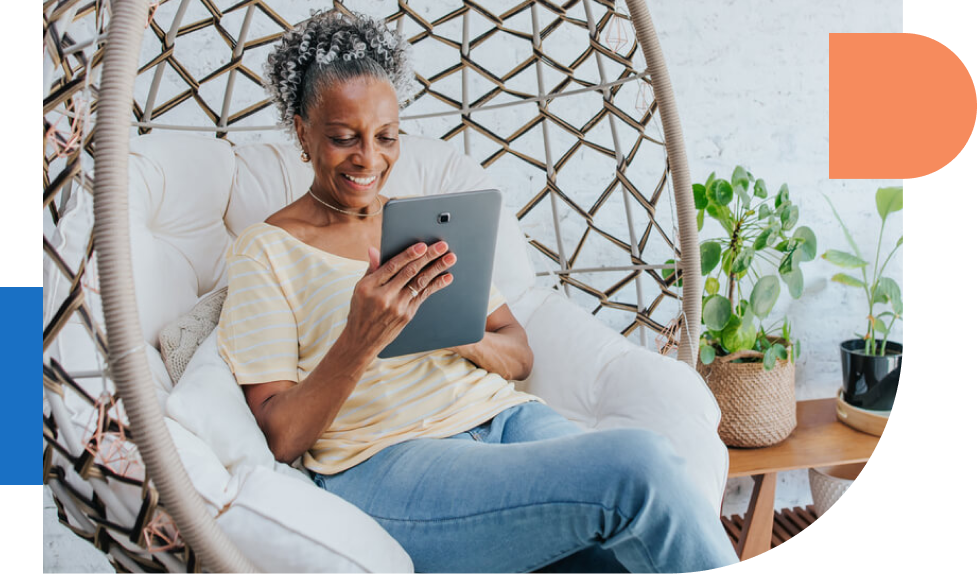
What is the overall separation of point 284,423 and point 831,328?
6.24 ft

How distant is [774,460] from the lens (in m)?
1.95

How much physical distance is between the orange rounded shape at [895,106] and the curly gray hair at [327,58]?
5.09 feet

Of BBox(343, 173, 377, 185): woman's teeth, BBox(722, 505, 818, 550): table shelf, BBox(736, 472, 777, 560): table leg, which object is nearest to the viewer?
BBox(343, 173, 377, 185): woman's teeth

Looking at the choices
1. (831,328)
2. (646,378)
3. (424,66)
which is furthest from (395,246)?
(831,328)

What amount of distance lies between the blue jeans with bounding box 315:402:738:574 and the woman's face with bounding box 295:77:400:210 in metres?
0.45

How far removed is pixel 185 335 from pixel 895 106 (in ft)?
6.54

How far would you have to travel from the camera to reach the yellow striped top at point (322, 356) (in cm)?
113

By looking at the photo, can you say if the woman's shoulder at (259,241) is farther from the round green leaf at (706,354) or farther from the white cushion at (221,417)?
the round green leaf at (706,354)

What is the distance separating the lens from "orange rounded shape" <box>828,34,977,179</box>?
2.19m

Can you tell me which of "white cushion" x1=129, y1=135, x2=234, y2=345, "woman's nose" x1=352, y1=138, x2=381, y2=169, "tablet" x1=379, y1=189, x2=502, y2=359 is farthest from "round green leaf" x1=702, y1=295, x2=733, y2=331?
"white cushion" x1=129, y1=135, x2=234, y2=345

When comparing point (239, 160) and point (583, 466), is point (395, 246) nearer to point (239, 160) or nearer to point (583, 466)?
point (583, 466)

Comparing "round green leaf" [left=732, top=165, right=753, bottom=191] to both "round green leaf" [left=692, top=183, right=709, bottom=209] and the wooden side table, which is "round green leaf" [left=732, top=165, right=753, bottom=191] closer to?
"round green leaf" [left=692, top=183, right=709, bottom=209]

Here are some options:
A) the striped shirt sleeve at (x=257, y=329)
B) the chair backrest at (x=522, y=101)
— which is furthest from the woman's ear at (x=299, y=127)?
the chair backrest at (x=522, y=101)

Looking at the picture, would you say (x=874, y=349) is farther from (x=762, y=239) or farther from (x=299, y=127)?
(x=299, y=127)
